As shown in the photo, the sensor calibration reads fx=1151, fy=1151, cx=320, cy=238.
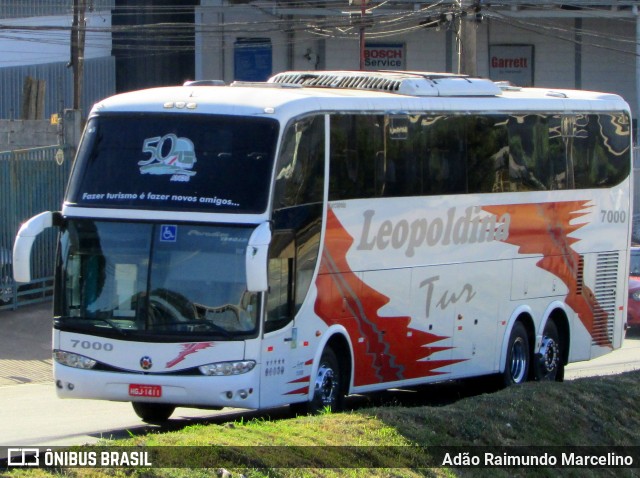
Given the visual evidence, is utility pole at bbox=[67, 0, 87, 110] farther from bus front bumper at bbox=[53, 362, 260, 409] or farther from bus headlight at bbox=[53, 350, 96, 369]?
bus front bumper at bbox=[53, 362, 260, 409]

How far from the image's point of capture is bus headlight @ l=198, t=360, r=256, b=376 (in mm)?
10648

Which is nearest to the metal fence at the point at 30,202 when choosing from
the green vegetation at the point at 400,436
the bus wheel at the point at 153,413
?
the bus wheel at the point at 153,413

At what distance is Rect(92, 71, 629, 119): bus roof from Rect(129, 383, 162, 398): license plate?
2737mm

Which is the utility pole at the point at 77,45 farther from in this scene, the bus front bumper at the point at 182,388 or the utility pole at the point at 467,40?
the bus front bumper at the point at 182,388

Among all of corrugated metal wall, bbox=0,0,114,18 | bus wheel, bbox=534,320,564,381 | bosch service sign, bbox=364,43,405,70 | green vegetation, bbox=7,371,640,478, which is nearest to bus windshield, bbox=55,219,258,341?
green vegetation, bbox=7,371,640,478

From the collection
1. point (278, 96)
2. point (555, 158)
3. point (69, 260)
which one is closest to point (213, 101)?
point (278, 96)

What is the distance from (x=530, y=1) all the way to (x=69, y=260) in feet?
119

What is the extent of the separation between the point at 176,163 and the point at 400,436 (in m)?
3.70

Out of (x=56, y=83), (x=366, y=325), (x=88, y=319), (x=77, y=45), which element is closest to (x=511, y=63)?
(x=56, y=83)

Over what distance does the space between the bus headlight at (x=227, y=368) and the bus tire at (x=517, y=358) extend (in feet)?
17.2

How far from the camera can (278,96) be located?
1153 centimetres

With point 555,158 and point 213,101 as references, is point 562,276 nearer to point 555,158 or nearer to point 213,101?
point 555,158

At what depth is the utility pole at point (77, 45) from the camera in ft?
104

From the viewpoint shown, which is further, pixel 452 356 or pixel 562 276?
pixel 562 276
